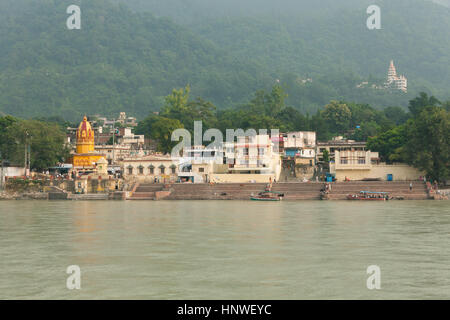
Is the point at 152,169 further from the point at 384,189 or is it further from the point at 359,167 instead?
the point at 384,189

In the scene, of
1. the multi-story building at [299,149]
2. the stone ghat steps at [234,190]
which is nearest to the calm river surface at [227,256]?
the stone ghat steps at [234,190]

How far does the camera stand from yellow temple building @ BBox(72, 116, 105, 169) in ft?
259

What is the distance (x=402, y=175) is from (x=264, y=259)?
46.9 metres

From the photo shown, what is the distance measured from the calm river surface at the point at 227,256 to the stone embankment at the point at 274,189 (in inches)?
793

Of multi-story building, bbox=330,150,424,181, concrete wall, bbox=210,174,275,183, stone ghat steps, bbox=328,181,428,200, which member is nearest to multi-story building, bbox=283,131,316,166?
multi-story building, bbox=330,150,424,181

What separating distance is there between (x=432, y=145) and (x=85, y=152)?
4061cm

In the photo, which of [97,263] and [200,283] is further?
[97,263]

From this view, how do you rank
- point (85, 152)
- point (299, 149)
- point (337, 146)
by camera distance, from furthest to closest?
1. point (337, 146)
2. point (85, 152)
3. point (299, 149)

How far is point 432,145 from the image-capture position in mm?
62562

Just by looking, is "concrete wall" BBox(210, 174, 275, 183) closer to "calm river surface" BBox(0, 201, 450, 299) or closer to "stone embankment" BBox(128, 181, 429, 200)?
"stone embankment" BBox(128, 181, 429, 200)

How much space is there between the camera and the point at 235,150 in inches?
2790

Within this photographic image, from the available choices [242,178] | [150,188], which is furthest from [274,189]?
[150,188]

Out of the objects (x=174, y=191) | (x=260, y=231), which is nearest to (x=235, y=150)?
(x=174, y=191)
